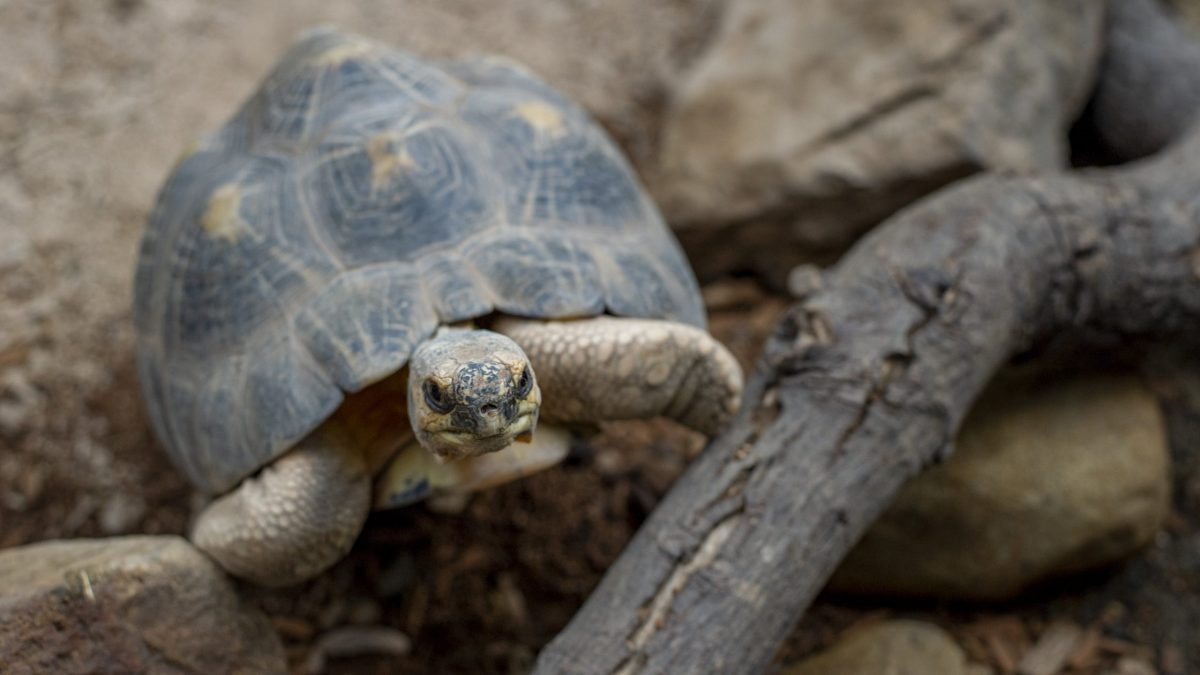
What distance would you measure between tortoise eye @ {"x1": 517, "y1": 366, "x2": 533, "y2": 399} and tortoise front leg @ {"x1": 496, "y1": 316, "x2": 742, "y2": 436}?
1.12ft

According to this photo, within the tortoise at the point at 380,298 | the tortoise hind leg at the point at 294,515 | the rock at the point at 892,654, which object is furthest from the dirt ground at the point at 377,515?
the tortoise at the point at 380,298

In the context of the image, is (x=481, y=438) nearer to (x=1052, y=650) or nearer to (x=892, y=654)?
(x=892, y=654)

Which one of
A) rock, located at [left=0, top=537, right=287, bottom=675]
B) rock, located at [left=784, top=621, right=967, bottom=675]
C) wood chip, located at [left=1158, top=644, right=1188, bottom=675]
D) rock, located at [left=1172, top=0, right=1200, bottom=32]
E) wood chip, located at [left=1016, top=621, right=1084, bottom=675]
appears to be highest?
rock, located at [left=1172, top=0, right=1200, bottom=32]

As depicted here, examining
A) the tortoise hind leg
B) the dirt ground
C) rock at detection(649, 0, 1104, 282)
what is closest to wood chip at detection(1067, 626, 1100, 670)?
the dirt ground

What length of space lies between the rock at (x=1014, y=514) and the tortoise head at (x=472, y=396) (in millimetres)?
1320

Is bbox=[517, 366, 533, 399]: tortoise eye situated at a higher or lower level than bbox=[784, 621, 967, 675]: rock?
higher

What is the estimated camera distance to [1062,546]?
2.76 m

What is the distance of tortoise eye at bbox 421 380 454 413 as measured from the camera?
1.82 meters

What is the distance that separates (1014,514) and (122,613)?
87.8 inches

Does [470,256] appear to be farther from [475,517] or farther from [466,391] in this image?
[475,517]

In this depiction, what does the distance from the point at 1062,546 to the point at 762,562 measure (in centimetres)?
110

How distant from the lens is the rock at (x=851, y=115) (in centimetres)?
344

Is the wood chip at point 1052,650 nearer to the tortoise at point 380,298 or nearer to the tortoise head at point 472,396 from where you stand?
the tortoise at point 380,298

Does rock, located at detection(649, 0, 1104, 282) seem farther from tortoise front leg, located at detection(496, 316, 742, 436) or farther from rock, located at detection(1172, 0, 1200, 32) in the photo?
tortoise front leg, located at detection(496, 316, 742, 436)
